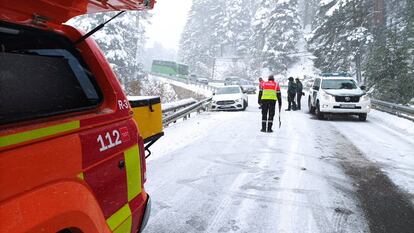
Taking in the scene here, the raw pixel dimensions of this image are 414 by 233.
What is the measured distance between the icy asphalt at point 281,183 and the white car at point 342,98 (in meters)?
4.92

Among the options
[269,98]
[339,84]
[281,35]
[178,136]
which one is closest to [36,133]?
[178,136]

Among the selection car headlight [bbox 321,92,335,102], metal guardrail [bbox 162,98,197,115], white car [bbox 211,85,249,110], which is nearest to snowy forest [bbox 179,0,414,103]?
car headlight [bbox 321,92,335,102]

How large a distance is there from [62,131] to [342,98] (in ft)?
53.8

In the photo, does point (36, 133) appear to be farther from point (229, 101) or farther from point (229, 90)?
point (229, 90)

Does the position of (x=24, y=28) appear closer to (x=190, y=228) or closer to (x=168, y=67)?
(x=190, y=228)

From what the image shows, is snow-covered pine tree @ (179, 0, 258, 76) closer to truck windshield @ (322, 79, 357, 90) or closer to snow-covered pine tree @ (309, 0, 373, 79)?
snow-covered pine tree @ (309, 0, 373, 79)

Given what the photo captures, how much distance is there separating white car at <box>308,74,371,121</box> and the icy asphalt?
4.92 metres

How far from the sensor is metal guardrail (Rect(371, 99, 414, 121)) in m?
16.8

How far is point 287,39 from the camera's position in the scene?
203 ft

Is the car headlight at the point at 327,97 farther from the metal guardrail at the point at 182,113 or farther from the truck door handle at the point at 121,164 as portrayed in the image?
the truck door handle at the point at 121,164

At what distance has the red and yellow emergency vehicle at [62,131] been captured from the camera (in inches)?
74.7

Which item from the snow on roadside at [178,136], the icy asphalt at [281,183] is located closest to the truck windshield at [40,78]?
the icy asphalt at [281,183]

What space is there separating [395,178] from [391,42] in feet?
61.5

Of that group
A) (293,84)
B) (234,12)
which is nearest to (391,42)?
(293,84)
